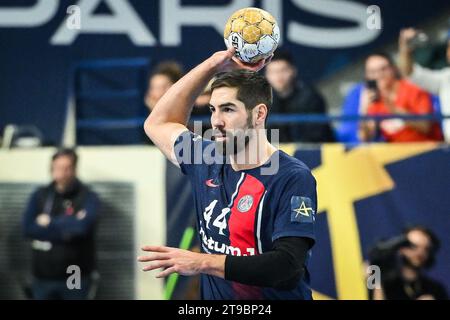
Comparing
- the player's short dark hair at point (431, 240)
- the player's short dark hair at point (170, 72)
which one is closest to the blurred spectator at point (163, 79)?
the player's short dark hair at point (170, 72)

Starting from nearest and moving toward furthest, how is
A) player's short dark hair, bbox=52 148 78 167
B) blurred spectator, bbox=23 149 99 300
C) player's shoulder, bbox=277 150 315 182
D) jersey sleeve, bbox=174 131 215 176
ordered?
1. player's shoulder, bbox=277 150 315 182
2. jersey sleeve, bbox=174 131 215 176
3. blurred spectator, bbox=23 149 99 300
4. player's short dark hair, bbox=52 148 78 167

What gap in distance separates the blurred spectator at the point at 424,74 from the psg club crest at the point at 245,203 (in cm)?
545

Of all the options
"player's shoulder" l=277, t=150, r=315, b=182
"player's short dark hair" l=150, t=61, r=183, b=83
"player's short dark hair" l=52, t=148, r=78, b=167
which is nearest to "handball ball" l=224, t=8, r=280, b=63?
"player's shoulder" l=277, t=150, r=315, b=182

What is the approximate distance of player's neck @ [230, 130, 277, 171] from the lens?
18.9 ft

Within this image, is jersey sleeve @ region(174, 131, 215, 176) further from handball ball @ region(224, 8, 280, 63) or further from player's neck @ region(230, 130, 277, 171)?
handball ball @ region(224, 8, 280, 63)

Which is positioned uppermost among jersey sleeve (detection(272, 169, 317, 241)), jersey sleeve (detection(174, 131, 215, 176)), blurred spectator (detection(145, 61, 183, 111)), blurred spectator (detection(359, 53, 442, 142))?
blurred spectator (detection(145, 61, 183, 111))

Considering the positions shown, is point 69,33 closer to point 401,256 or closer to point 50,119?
point 50,119

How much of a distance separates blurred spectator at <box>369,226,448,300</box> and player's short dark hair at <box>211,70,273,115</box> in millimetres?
4585

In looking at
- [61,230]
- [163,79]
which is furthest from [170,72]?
[61,230]

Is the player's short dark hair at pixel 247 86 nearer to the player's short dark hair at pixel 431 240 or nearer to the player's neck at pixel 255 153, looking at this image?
the player's neck at pixel 255 153

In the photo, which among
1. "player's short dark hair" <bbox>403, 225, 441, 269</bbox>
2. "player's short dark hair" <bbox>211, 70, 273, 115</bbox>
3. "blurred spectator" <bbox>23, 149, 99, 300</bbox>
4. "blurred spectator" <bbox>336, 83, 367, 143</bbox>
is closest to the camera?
"player's short dark hair" <bbox>211, 70, 273, 115</bbox>

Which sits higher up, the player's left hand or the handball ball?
the handball ball

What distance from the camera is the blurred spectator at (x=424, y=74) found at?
1058cm
